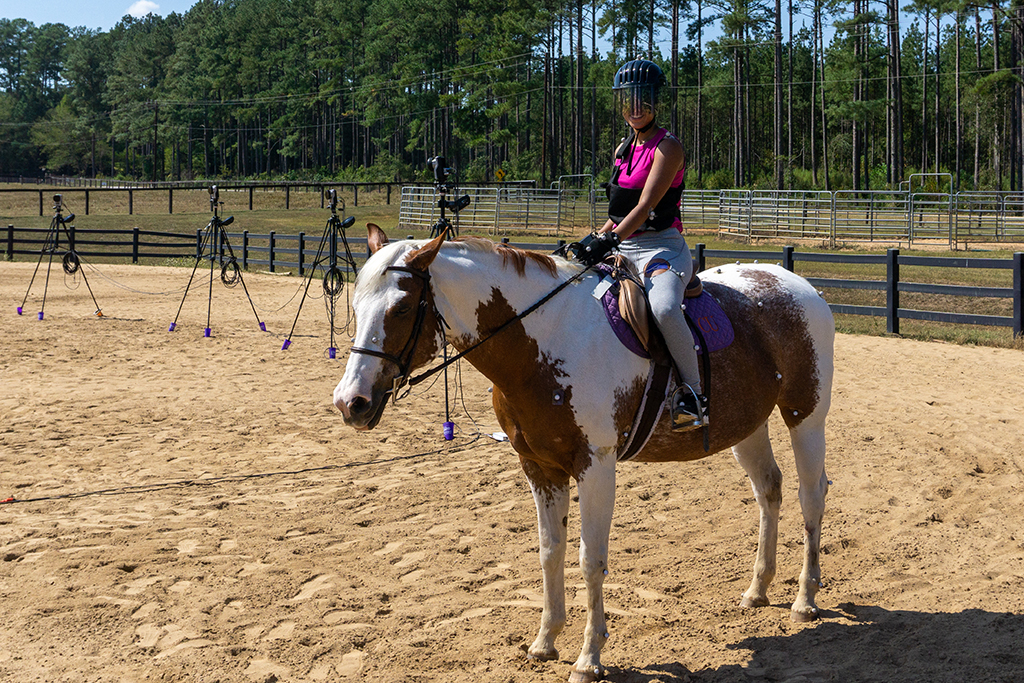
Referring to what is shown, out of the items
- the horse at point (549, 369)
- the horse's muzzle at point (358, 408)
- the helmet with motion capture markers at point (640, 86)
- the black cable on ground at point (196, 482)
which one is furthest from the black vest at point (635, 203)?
the black cable on ground at point (196, 482)

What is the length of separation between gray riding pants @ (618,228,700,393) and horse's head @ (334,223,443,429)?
1.03 m

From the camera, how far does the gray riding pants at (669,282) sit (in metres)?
3.70

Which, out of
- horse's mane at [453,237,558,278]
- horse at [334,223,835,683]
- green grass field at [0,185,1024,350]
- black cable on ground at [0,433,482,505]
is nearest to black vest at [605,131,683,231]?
horse at [334,223,835,683]

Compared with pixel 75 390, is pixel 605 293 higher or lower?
higher

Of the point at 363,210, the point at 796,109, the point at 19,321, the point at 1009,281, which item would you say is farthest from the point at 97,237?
the point at 796,109

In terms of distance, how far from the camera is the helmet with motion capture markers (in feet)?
12.7

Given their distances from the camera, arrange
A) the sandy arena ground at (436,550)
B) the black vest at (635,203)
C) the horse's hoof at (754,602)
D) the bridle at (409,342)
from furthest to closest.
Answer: the horse's hoof at (754,602) < the black vest at (635,203) < the sandy arena ground at (436,550) < the bridle at (409,342)

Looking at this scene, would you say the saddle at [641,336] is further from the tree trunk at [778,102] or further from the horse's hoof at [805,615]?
the tree trunk at [778,102]

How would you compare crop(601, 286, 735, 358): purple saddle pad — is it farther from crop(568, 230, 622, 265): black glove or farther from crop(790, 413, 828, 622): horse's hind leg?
crop(790, 413, 828, 622): horse's hind leg

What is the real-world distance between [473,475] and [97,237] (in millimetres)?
32523

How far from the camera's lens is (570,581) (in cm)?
469

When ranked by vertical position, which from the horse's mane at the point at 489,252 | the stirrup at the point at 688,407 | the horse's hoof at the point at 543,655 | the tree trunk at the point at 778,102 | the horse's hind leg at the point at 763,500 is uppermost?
the tree trunk at the point at 778,102

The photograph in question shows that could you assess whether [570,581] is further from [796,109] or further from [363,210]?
[796,109]

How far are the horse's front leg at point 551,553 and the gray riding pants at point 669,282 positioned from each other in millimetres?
758
